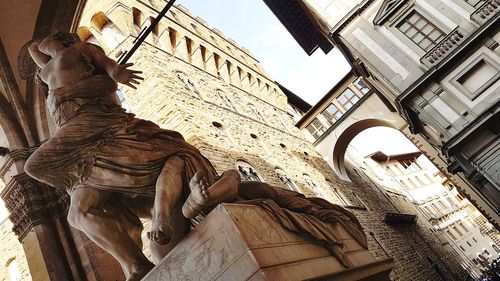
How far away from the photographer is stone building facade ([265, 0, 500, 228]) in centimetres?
1298

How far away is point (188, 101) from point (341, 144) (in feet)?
41.9

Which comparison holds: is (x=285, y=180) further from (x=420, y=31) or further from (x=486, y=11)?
(x=486, y=11)

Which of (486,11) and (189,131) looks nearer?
(189,131)

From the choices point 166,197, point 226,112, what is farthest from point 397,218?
point 166,197

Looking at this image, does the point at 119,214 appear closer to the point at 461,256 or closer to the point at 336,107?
the point at 336,107

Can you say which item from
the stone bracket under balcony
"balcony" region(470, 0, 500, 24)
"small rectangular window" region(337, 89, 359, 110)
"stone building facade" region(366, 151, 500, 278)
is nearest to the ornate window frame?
"balcony" region(470, 0, 500, 24)

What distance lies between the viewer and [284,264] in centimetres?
144

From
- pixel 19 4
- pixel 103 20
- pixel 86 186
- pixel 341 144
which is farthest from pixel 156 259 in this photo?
pixel 341 144

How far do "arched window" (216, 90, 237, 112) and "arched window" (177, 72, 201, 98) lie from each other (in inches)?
66.5

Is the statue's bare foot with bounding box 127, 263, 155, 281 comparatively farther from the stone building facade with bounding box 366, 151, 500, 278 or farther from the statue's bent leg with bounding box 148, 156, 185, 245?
the stone building facade with bounding box 366, 151, 500, 278

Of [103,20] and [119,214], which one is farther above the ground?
[103,20]

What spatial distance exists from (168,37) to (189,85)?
9.52ft

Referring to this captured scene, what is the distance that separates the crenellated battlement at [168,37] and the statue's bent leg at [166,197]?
1170cm

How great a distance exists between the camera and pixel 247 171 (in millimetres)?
11219
